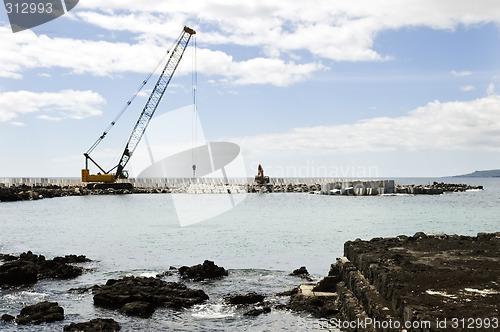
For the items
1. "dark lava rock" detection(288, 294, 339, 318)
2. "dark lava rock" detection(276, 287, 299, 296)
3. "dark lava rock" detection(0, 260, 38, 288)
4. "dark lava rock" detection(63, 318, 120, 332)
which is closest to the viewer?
"dark lava rock" detection(63, 318, 120, 332)

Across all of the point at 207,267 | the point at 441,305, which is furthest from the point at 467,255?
the point at 207,267

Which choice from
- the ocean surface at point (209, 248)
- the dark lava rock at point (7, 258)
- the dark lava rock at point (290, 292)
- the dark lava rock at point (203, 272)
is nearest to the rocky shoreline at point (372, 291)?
the dark lava rock at point (203, 272)

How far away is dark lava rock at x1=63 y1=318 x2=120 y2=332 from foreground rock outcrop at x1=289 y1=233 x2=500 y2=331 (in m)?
4.72

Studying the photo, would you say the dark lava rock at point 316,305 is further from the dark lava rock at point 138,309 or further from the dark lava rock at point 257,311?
the dark lava rock at point 138,309

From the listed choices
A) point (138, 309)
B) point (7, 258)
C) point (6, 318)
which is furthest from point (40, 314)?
point (7, 258)

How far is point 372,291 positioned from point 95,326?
641 cm

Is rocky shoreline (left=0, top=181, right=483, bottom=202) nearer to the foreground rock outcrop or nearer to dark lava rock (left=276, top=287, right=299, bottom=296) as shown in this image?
dark lava rock (left=276, top=287, right=299, bottom=296)

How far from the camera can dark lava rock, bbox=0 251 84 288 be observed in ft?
54.6

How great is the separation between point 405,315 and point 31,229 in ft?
109

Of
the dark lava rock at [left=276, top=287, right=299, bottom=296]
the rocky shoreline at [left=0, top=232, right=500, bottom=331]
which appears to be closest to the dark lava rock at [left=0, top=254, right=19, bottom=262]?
the rocky shoreline at [left=0, top=232, right=500, bottom=331]

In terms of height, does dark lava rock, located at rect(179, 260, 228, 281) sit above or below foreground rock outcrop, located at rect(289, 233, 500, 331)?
below

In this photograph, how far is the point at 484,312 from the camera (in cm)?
758

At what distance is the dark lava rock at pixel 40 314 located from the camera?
1216cm

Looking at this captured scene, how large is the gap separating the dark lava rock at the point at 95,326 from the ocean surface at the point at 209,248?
18.2 inches
